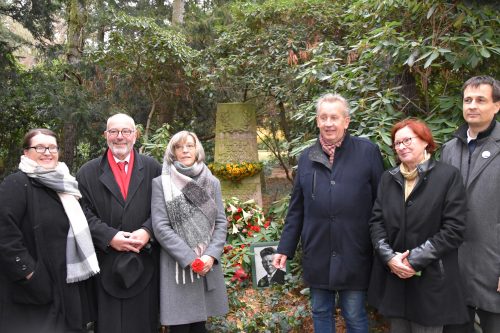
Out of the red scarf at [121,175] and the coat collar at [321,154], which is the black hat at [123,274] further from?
the coat collar at [321,154]

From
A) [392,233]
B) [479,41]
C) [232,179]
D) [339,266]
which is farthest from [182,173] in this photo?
[232,179]

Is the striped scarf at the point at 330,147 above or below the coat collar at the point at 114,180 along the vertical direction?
above

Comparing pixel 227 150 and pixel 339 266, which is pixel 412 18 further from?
pixel 227 150

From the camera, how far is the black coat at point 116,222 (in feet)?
8.76

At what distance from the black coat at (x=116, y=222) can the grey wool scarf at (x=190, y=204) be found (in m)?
0.17

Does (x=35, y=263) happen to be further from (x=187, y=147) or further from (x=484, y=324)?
(x=484, y=324)

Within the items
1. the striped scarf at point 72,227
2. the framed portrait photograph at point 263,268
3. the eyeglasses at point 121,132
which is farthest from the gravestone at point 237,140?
the striped scarf at point 72,227

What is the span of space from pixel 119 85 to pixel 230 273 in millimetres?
5779

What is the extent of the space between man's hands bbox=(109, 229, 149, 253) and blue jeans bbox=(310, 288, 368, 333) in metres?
1.11

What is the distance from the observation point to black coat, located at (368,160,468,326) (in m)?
2.24

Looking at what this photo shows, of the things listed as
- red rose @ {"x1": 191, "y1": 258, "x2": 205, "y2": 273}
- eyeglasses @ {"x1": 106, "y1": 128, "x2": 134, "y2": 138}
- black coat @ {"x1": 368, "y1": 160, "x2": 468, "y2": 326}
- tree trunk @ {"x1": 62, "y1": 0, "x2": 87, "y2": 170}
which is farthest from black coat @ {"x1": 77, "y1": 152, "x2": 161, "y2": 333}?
tree trunk @ {"x1": 62, "y1": 0, "x2": 87, "y2": 170}

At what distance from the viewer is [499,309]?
2.24m

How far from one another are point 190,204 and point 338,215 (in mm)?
925

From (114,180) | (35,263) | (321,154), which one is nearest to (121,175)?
(114,180)
